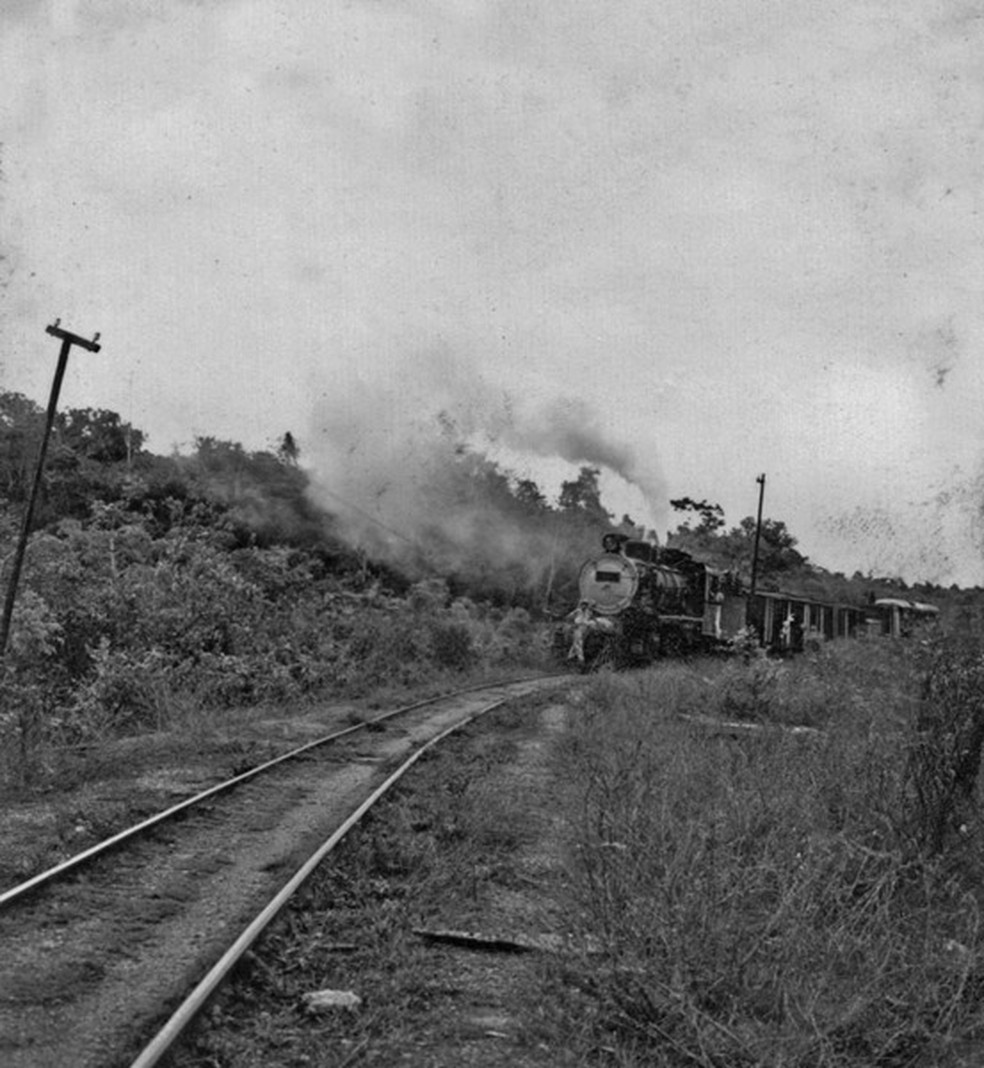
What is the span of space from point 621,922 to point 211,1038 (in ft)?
6.50

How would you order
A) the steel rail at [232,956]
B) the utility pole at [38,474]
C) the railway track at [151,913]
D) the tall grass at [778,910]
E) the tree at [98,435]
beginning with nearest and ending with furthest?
the steel rail at [232,956] < the railway track at [151,913] < the tall grass at [778,910] < the utility pole at [38,474] < the tree at [98,435]

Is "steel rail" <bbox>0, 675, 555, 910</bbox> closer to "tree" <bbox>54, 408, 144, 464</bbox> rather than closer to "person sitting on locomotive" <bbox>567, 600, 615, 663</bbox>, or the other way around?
"person sitting on locomotive" <bbox>567, 600, 615, 663</bbox>

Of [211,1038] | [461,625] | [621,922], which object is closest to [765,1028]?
[621,922]

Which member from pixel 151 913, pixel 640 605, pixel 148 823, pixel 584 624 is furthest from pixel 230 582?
pixel 151 913

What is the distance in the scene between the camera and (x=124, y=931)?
17.4 feet

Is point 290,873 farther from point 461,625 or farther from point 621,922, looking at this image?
point 461,625

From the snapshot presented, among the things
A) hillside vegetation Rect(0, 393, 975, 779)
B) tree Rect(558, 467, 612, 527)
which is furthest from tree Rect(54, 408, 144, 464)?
tree Rect(558, 467, 612, 527)

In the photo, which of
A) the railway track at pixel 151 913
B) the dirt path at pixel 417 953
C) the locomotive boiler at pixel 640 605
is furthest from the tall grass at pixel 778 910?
the locomotive boiler at pixel 640 605

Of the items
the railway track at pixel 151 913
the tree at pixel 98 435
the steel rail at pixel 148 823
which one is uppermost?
the tree at pixel 98 435

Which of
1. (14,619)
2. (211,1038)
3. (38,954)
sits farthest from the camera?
(14,619)

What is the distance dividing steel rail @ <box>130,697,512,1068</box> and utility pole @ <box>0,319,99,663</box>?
729 centimetres

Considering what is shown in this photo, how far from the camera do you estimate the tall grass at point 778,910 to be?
421 cm

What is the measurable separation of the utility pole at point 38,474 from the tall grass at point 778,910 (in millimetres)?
8671

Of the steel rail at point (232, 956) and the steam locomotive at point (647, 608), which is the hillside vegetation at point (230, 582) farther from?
the steel rail at point (232, 956)
